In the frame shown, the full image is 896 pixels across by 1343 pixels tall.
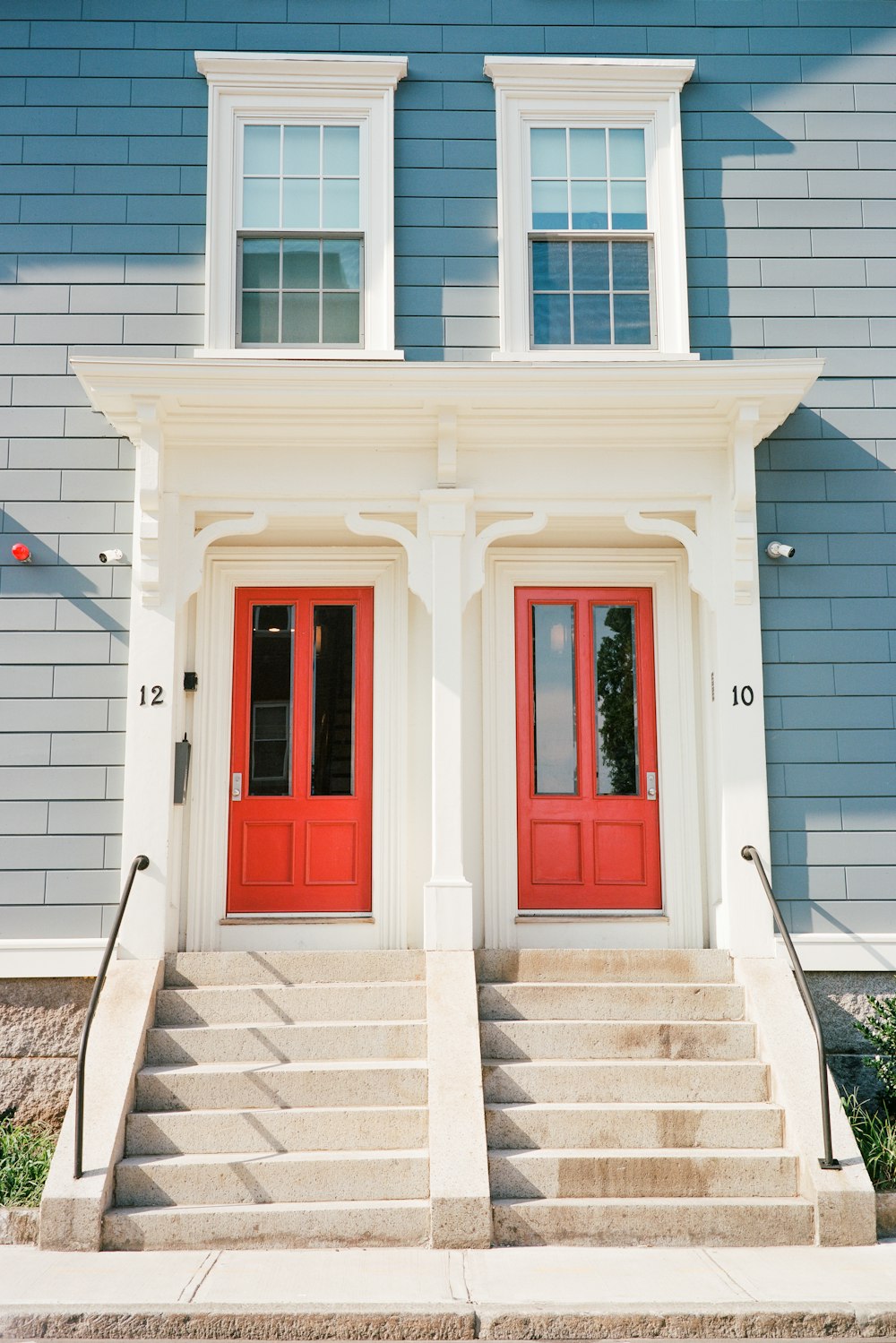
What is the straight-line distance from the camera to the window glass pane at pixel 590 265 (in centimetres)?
700

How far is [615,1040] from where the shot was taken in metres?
5.62

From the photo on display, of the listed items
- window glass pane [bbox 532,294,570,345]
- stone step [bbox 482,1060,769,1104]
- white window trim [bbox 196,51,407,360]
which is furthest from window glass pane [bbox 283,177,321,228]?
stone step [bbox 482,1060,769,1104]

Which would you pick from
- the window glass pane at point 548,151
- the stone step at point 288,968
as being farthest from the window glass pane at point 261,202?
the stone step at point 288,968

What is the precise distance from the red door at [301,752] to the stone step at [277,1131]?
166cm

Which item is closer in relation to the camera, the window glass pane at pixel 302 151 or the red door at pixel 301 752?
the red door at pixel 301 752

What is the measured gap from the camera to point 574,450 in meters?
6.47

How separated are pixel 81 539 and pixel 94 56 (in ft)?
9.99

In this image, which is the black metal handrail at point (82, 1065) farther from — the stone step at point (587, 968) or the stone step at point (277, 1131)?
the stone step at point (587, 968)

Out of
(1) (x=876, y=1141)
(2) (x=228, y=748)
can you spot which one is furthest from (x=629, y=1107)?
(2) (x=228, y=748)

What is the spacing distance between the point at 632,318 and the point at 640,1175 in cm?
482

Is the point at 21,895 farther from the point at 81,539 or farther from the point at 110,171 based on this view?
the point at 110,171

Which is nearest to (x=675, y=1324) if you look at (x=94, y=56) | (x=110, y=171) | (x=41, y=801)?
(x=41, y=801)

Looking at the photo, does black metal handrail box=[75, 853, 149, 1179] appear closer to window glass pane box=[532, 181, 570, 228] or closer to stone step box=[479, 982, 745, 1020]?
stone step box=[479, 982, 745, 1020]

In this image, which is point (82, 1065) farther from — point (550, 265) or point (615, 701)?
point (550, 265)
